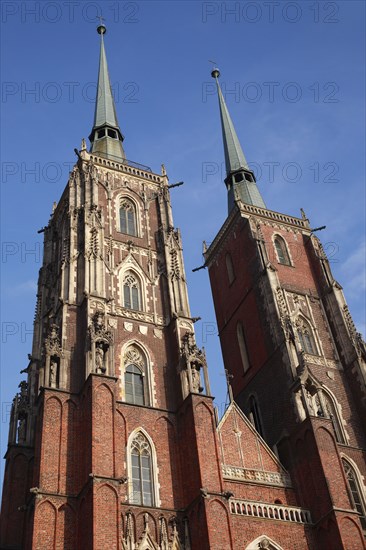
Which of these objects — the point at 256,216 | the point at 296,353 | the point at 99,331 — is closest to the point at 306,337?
the point at 296,353

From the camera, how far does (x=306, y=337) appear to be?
1319 inches

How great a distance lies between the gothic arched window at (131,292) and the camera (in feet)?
97.6

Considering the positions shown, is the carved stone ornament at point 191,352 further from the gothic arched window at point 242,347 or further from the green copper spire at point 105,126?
the green copper spire at point 105,126

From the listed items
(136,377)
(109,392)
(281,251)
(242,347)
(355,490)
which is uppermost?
(281,251)

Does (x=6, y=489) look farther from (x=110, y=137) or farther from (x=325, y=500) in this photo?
(x=110, y=137)

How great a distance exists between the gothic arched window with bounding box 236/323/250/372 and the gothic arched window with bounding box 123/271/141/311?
7650 mm

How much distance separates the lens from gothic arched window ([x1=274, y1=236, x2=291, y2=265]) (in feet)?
125

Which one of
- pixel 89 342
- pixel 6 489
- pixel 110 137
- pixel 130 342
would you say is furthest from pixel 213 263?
pixel 6 489

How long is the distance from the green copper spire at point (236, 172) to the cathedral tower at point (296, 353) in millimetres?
157

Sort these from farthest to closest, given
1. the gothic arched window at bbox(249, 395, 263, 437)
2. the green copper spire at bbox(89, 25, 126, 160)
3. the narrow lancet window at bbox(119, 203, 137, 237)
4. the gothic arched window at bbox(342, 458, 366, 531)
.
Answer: the green copper spire at bbox(89, 25, 126, 160) → the narrow lancet window at bbox(119, 203, 137, 237) → the gothic arched window at bbox(249, 395, 263, 437) → the gothic arched window at bbox(342, 458, 366, 531)

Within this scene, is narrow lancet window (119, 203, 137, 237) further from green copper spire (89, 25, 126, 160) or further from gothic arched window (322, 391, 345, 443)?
gothic arched window (322, 391, 345, 443)

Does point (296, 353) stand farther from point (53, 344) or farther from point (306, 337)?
point (53, 344)

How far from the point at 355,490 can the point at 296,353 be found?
6279 millimetres

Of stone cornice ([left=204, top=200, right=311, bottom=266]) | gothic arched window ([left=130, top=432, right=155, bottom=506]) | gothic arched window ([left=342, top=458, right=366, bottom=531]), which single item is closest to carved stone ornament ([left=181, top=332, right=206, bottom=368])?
gothic arched window ([left=130, top=432, right=155, bottom=506])
